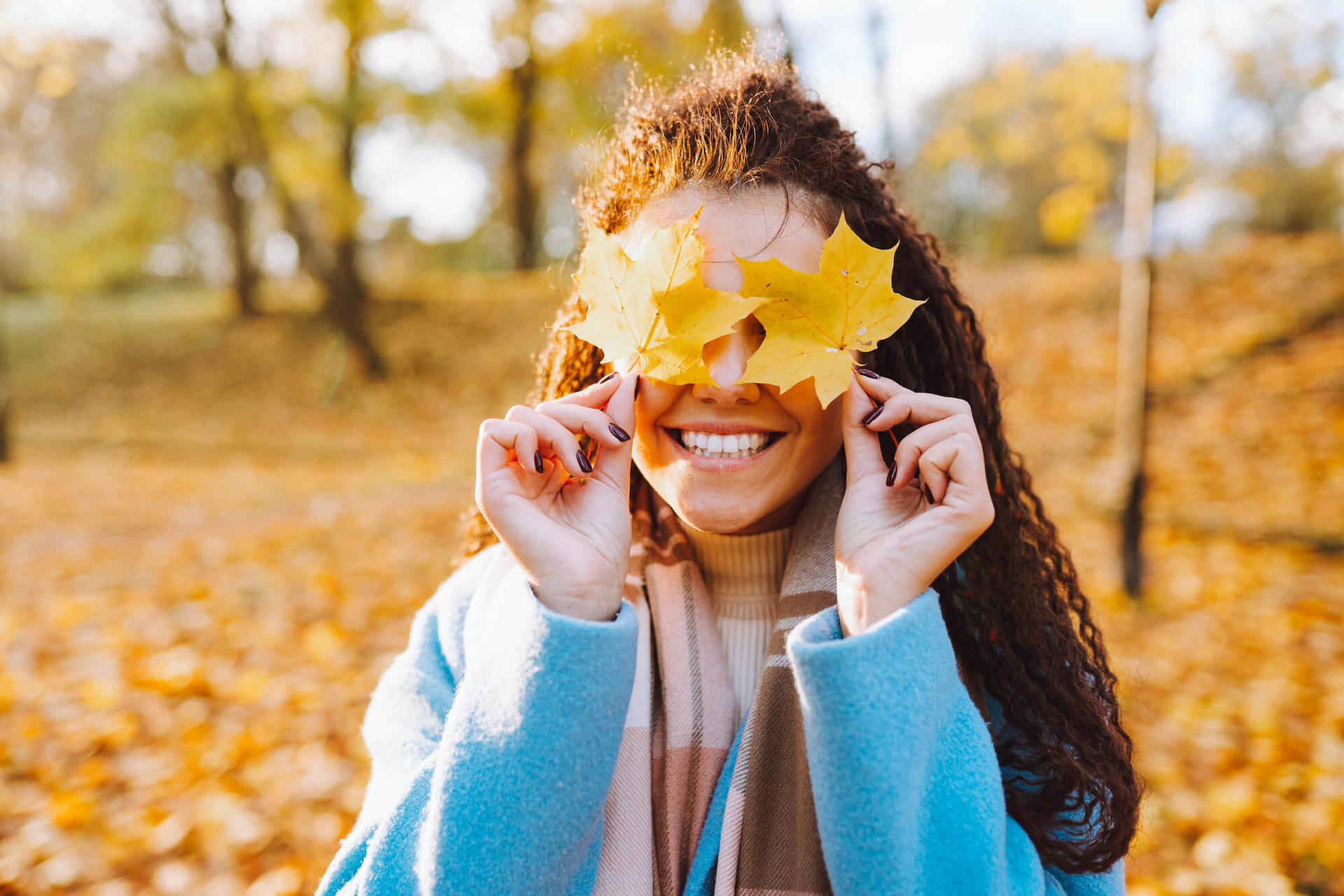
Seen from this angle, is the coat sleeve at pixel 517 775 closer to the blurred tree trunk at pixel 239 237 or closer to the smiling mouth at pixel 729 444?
the smiling mouth at pixel 729 444

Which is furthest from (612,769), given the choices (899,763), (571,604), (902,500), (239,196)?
(239,196)

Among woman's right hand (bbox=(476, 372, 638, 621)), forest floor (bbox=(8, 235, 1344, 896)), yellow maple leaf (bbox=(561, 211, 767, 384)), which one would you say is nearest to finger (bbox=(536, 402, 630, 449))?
woman's right hand (bbox=(476, 372, 638, 621))

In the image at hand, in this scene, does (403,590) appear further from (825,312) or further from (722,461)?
(825,312)

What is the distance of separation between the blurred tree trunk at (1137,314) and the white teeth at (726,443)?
12.2 ft

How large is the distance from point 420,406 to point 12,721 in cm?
852

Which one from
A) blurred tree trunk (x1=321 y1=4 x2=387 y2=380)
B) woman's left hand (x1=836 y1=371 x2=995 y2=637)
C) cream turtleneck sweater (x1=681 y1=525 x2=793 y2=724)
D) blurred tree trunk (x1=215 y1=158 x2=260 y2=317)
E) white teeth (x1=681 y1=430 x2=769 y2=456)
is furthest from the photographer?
blurred tree trunk (x1=215 y1=158 x2=260 y2=317)

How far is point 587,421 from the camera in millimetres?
1260

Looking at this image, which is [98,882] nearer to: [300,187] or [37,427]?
[300,187]

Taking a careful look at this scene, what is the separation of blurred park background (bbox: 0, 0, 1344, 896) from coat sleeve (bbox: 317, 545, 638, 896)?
0.90 meters

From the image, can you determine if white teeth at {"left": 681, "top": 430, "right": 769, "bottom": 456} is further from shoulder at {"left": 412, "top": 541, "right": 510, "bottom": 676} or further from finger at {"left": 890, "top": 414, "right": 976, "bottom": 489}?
shoulder at {"left": 412, "top": 541, "right": 510, "bottom": 676}

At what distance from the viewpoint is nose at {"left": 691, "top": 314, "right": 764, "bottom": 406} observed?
4.07 feet

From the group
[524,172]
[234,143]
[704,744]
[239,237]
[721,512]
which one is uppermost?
[524,172]

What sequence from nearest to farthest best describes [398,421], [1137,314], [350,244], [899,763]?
[899,763] → [1137,314] → [398,421] → [350,244]

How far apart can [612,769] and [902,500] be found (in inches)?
24.7
